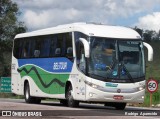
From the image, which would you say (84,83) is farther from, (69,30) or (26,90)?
(26,90)

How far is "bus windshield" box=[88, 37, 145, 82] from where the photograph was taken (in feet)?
76.1

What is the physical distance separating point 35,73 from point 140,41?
6587 mm

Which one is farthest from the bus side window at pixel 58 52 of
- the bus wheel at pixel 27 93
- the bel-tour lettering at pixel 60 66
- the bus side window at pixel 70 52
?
the bus wheel at pixel 27 93

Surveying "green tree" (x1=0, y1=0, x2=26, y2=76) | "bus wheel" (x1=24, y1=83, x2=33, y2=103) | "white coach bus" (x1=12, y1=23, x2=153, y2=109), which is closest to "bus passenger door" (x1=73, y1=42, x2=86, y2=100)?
"white coach bus" (x1=12, y1=23, x2=153, y2=109)

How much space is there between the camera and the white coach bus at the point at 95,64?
23.1 metres

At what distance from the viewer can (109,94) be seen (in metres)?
23.0

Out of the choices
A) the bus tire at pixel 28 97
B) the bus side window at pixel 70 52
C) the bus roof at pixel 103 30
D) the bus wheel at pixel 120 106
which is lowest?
the bus wheel at pixel 120 106

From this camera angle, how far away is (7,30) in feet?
203

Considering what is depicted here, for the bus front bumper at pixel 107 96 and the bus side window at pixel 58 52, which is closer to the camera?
the bus front bumper at pixel 107 96

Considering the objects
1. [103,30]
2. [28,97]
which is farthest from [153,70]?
[103,30]

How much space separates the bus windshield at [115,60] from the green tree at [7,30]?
37.9 meters

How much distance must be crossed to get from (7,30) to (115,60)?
39.7m

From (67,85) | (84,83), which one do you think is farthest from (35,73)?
(84,83)

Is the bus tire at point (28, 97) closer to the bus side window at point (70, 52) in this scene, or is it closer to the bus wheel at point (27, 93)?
the bus wheel at point (27, 93)
